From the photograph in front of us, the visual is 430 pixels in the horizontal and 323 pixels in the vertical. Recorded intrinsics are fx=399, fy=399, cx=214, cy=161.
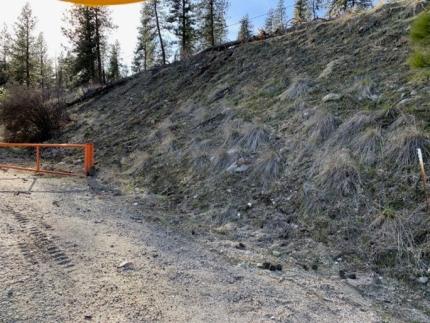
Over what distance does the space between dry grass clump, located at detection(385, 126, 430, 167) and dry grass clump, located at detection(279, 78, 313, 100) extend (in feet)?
9.87

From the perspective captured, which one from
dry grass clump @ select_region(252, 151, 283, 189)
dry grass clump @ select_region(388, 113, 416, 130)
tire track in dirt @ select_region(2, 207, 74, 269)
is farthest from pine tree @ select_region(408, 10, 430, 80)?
tire track in dirt @ select_region(2, 207, 74, 269)

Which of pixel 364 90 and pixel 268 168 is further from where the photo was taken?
pixel 364 90

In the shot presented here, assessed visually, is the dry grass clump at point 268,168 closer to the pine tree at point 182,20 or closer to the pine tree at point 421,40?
the pine tree at point 421,40

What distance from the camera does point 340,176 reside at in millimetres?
5578

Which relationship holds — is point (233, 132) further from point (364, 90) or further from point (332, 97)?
point (364, 90)

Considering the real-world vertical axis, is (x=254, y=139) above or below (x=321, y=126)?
below

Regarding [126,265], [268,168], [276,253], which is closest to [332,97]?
[268,168]

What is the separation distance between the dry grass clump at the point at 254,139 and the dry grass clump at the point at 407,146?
93.3 inches

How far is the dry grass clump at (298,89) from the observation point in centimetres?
843

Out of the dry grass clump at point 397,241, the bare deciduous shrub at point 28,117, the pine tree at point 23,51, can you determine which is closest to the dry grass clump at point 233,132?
the dry grass clump at point 397,241

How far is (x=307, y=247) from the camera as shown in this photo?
487 centimetres

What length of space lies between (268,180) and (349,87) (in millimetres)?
2798

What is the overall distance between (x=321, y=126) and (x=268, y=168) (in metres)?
1.19

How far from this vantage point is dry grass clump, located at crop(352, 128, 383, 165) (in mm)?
5715
